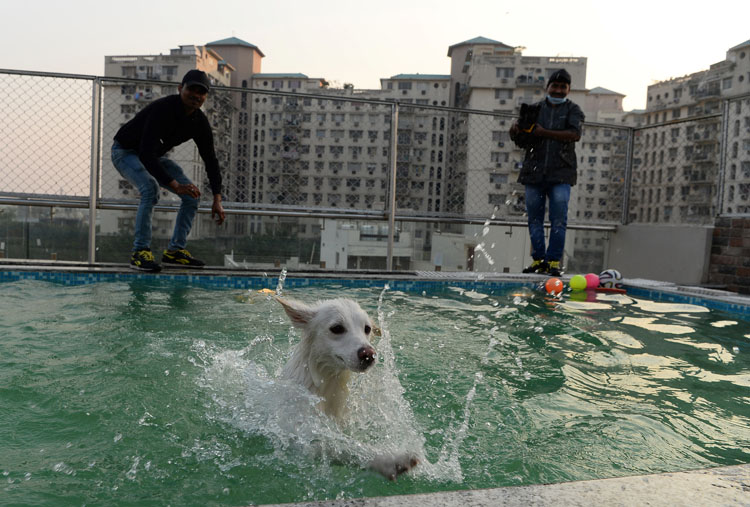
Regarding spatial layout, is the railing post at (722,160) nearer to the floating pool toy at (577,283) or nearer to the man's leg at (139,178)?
the floating pool toy at (577,283)

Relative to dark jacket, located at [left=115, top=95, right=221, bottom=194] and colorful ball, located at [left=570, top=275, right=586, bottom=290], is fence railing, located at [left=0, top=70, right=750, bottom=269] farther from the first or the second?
colorful ball, located at [left=570, top=275, right=586, bottom=290]

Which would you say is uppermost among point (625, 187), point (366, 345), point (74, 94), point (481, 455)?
point (74, 94)

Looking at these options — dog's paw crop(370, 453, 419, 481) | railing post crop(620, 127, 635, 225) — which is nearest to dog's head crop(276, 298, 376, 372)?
dog's paw crop(370, 453, 419, 481)

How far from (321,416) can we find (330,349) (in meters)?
0.32

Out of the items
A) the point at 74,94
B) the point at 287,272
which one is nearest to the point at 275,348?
the point at 287,272

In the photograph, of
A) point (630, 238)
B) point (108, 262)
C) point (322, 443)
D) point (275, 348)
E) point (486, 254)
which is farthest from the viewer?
point (486, 254)

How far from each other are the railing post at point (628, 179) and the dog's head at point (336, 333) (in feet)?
29.3

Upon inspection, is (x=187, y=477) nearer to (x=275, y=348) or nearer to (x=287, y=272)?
(x=275, y=348)

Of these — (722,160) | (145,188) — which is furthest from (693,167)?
(145,188)

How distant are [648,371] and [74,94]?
8.00 meters

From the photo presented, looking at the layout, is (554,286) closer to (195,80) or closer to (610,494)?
(195,80)

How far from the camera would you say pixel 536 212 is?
846cm

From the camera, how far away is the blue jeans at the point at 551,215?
8242 millimetres

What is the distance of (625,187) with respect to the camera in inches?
405
